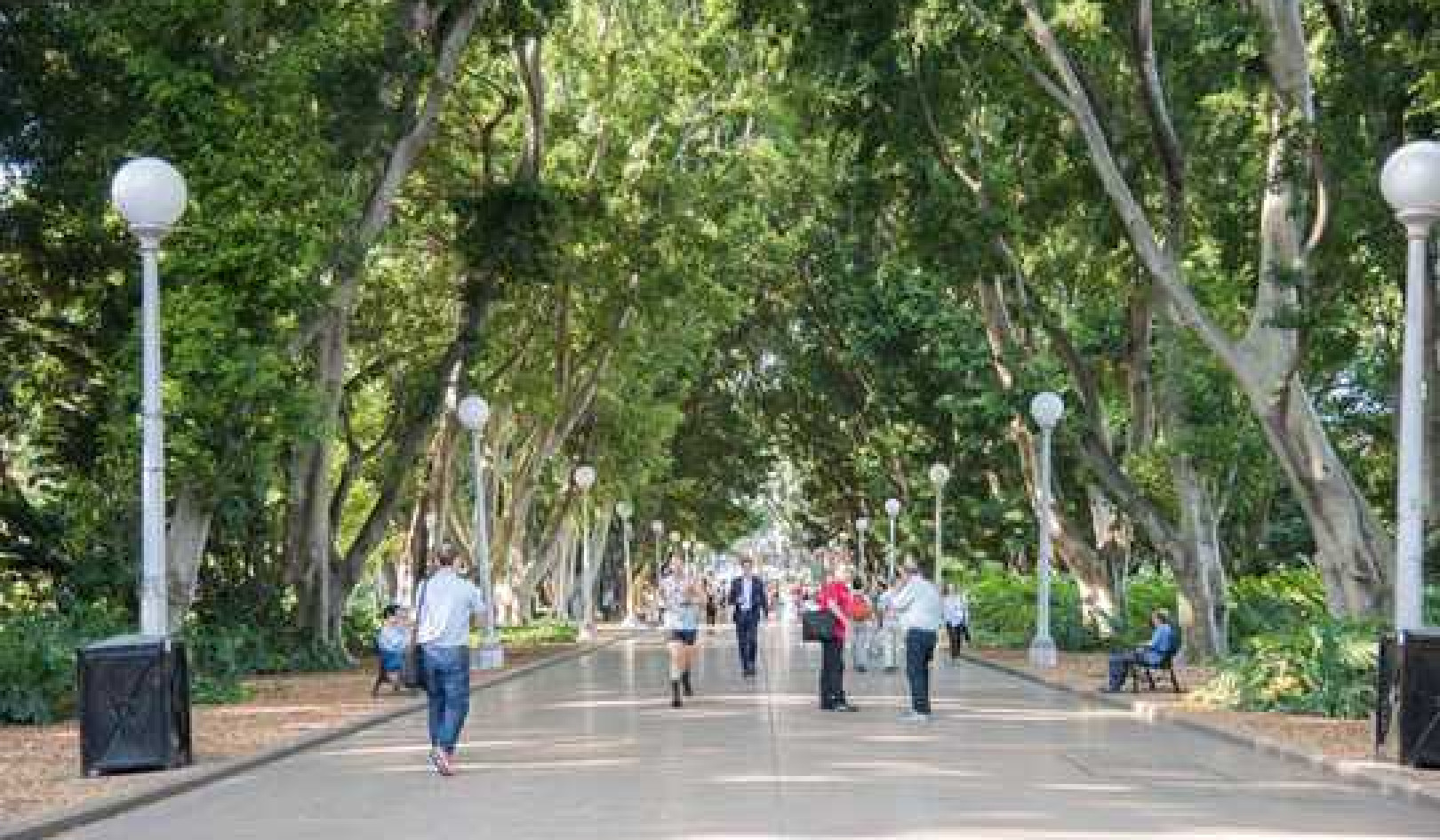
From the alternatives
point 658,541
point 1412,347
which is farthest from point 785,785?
point 658,541

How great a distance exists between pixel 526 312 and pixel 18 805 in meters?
29.1

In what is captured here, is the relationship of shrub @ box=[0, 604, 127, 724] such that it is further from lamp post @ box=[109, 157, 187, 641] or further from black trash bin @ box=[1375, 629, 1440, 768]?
black trash bin @ box=[1375, 629, 1440, 768]

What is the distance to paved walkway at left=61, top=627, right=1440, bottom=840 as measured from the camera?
11.4 metres

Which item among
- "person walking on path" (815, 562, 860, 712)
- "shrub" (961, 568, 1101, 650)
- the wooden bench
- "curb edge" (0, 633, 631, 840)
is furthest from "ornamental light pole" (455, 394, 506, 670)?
"shrub" (961, 568, 1101, 650)

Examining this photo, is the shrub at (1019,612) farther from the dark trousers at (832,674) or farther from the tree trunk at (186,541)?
the tree trunk at (186,541)

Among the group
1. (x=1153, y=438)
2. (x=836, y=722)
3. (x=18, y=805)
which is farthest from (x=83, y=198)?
(x=1153, y=438)

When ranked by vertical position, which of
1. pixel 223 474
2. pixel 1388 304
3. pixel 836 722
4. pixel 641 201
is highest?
pixel 641 201

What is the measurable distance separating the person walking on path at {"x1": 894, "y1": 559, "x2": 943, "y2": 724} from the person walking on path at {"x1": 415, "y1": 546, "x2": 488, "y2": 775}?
5.84 metres

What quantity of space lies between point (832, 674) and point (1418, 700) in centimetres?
826

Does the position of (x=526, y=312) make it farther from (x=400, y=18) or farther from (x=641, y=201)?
(x=400, y=18)

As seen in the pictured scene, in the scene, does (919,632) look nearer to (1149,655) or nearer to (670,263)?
(1149,655)

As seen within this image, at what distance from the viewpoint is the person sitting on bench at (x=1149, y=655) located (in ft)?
77.3

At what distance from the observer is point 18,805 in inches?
496

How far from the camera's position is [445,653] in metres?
15.3
